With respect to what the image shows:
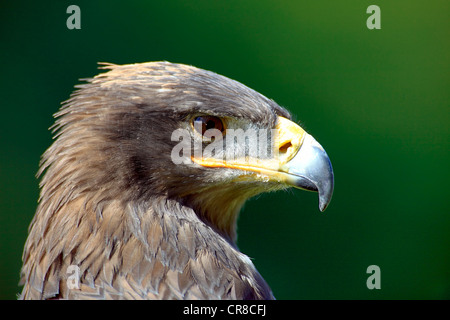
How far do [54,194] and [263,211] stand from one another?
7.19ft

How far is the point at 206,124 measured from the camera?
207 cm

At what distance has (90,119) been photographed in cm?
204

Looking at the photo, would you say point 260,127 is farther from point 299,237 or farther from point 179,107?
point 299,237

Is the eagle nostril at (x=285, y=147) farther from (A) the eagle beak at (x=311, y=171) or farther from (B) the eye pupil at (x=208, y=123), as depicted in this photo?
(B) the eye pupil at (x=208, y=123)

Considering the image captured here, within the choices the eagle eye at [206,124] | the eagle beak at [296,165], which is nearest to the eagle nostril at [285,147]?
the eagle beak at [296,165]

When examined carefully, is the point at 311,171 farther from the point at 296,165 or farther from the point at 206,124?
the point at 206,124

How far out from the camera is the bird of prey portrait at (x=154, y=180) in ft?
6.23

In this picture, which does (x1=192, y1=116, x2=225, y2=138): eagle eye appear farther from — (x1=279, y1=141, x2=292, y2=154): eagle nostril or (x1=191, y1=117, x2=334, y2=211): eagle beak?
(x1=279, y1=141, x2=292, y2=154): eagle nostril

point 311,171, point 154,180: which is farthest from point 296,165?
point 154,180

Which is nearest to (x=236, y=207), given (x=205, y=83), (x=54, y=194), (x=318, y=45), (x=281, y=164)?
(x=281, y=164)

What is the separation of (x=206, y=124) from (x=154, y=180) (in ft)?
0.91

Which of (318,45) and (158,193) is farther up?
(318,45)
